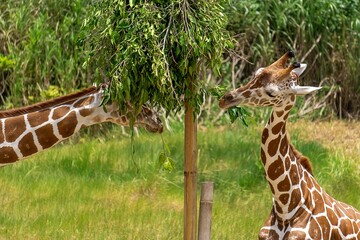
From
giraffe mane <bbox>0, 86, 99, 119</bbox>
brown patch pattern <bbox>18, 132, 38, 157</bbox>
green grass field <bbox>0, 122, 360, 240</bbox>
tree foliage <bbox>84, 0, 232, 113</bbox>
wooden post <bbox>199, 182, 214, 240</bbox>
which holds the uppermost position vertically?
tree foliage <bbox>84, 0, 232, 113</bbox>

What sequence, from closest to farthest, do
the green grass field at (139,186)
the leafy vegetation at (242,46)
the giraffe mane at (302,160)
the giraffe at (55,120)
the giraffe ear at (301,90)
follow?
1. the giraffe ear at (301,90)
2. the giraffe at (55,120)
3. the giraffe mane at (302,160)
4. the green grass field at (139,186)
5. the leafy vegetation at (242,46)

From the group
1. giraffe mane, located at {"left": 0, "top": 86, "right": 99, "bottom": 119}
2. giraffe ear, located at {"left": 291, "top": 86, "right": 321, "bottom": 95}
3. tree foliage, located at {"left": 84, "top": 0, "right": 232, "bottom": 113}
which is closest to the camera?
tree foliage, located at {"left": 84, "top": 0, "right": 232, "bottom": 113}

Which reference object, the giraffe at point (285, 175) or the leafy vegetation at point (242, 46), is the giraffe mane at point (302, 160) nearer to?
the giraffe at point (285, 175)

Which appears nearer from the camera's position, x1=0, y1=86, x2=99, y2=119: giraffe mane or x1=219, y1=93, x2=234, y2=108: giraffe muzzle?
x1=219, y1=93, x2=234, y2=108: giraffe muzzle

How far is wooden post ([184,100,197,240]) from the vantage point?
5.54m

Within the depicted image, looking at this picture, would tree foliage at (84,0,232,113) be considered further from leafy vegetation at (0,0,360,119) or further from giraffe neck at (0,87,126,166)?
leafy vegetation at (0,0,360,119)

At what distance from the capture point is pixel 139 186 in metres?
9.01

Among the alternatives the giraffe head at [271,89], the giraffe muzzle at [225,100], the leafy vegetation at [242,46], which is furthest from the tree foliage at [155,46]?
the leafy vegetation at [242,46]

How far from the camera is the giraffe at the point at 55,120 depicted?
5.55 metres

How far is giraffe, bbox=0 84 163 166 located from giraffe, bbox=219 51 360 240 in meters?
0.66

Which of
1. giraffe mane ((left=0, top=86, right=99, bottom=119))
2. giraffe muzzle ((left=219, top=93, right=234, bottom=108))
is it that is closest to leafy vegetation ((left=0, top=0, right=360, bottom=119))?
giraffe mane ((left=0, top=86, right=99, bottom=119))

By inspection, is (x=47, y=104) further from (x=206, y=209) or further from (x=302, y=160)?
(x=302, y=160)

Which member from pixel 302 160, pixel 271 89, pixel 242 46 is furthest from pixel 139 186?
pixel 242 46

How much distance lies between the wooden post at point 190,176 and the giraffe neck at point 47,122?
1.56 ft
